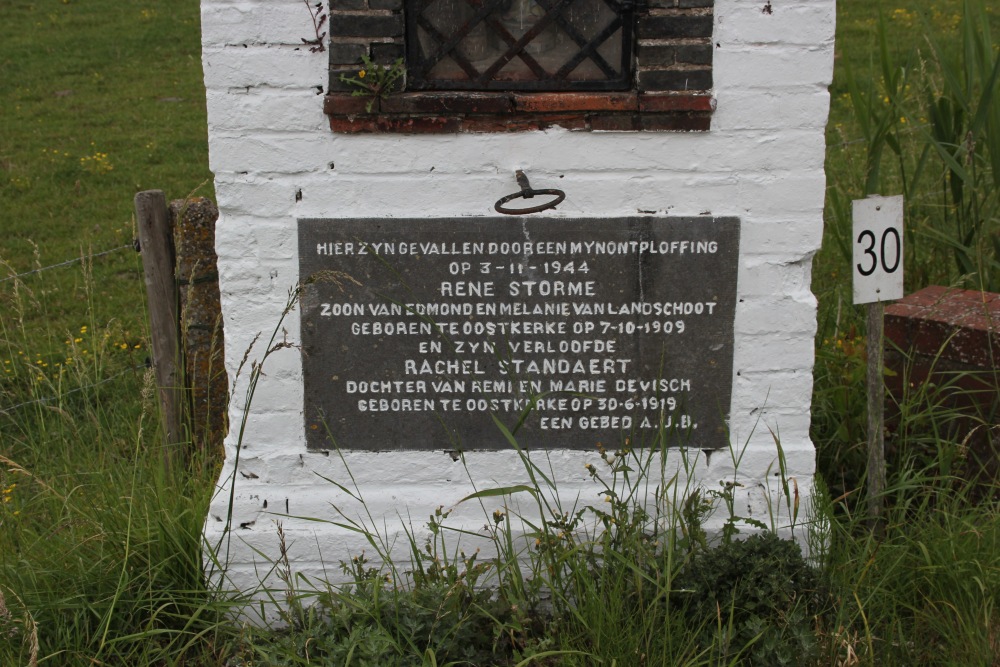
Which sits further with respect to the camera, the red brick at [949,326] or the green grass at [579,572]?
the red brick at [949,326]

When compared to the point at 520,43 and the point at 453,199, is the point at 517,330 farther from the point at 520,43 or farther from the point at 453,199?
the point at 520,43

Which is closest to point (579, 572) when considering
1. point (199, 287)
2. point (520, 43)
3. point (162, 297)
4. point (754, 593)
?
point (754, 593)

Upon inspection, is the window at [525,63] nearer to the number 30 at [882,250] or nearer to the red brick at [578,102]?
the red brick at [578,102]

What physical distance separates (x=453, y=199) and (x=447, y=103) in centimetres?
29

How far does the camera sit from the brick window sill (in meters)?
2.98

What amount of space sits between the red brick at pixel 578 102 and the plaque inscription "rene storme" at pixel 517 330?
0.34m

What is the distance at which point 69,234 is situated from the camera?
7.21 metres

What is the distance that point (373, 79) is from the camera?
2.97 meters

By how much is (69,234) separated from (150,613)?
4886 millimetres

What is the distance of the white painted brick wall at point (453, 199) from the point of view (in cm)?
299

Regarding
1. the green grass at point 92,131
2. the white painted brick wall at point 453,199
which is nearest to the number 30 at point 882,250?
the white painted brick wall at point 453,199

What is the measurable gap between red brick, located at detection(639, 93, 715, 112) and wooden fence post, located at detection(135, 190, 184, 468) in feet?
6.39

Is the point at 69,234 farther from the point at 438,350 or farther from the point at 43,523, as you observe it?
the point at 438,350

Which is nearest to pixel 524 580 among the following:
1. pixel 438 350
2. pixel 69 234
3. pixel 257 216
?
pixel 438 350
